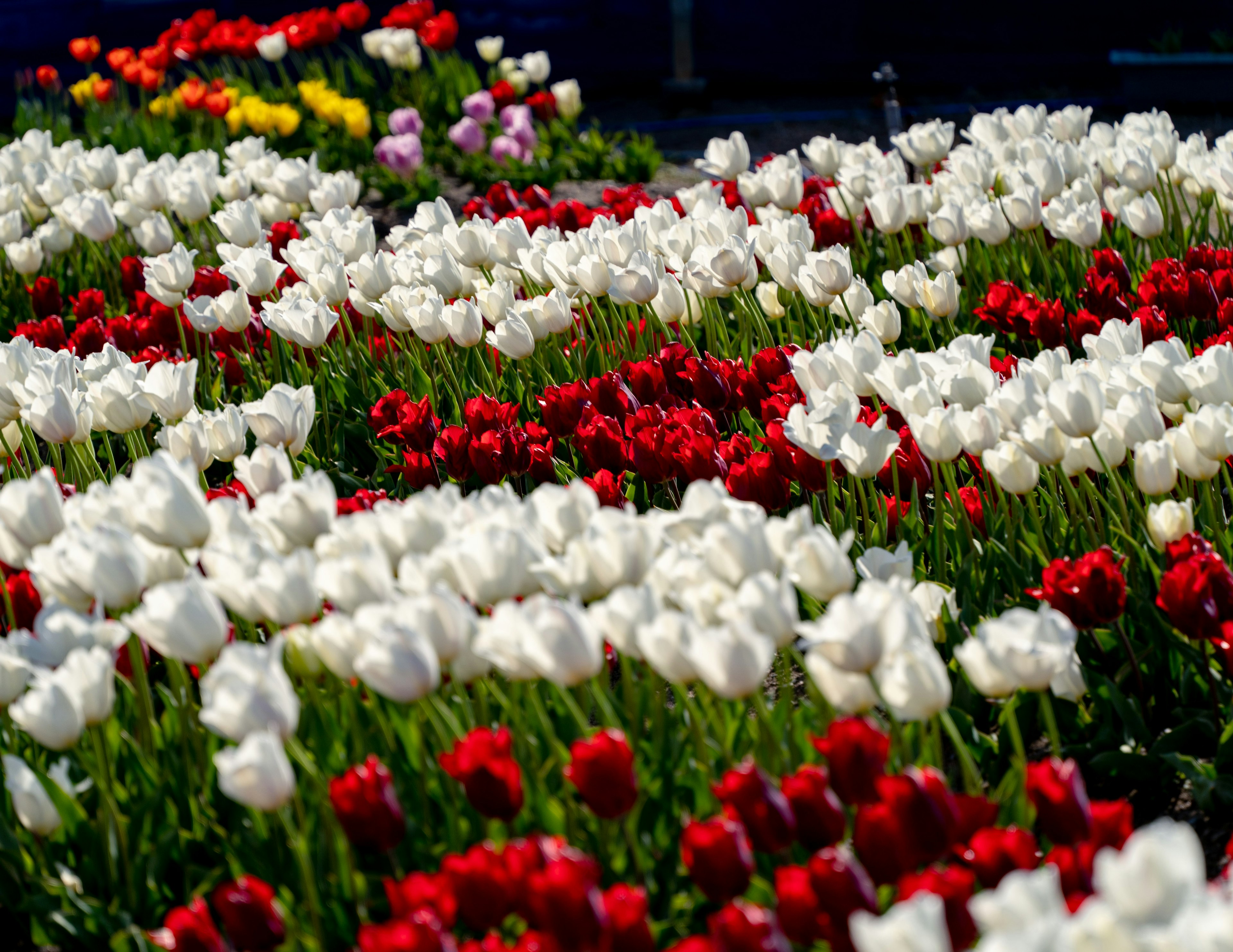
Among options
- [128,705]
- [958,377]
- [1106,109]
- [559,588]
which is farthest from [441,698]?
[1106,109]

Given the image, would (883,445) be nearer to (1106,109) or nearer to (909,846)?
(909,846)

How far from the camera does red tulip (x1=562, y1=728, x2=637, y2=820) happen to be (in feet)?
5.10

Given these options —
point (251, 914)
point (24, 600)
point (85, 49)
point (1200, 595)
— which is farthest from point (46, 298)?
point (85, 49)

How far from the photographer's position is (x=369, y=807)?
1.63 metres

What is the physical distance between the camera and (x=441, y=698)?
6.80ft

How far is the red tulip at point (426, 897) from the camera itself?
4.75ft

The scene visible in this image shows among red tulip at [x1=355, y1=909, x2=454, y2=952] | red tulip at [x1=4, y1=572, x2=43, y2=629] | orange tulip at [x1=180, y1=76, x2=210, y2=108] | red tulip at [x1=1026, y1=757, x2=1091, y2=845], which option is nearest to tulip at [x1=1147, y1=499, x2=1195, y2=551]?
red tulip at [x1=1026, y1=757, x2=1091, y2=845]

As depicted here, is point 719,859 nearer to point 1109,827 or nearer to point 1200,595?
point 1109,827

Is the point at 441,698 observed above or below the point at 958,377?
below

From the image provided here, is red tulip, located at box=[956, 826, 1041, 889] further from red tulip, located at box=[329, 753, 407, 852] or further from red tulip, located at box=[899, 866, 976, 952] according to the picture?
red tulip, located at box=[329, 753, 407, 852]

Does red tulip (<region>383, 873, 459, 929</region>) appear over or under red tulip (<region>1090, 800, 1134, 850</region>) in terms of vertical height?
under

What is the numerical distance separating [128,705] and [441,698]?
55cm

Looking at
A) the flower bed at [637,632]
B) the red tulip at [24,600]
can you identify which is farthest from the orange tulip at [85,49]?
the red tulip at [24,600]

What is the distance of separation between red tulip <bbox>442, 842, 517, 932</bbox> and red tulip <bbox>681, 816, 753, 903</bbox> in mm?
208
